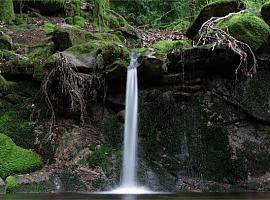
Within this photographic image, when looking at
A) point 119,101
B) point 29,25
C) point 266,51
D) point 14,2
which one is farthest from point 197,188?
point 14,2

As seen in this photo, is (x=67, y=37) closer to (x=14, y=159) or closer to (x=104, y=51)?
(x=104, y=51)

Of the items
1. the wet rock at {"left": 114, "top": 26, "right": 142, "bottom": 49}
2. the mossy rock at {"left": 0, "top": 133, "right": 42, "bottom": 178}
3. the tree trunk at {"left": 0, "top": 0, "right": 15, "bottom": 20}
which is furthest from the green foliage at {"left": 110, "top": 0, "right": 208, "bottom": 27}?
the mossy rock at {"left": 0, "top": 133, "right": 42, "bottom": 178}

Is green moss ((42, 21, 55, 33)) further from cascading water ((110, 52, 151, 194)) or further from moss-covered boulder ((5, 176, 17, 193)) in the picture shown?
moss-covered boulder ((5, 176, 17, 193))

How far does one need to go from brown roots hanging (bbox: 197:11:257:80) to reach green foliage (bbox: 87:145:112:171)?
3355 mm

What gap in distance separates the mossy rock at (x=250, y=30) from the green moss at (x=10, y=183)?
570 cm

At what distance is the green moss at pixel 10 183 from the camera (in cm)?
830

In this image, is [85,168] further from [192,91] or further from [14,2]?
[14,2]

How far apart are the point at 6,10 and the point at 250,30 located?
944 centimetres

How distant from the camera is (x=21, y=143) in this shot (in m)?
9.80

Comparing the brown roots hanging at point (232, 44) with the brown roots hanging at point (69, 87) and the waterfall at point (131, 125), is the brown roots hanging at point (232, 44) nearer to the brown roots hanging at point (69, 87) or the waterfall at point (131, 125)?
the waterfall at point (131, 125)

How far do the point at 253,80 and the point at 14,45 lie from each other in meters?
7.17

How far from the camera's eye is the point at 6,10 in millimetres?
15609

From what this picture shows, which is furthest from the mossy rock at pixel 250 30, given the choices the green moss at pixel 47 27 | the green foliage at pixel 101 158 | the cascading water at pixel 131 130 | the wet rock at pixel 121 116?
the green moss at pixel 47 27

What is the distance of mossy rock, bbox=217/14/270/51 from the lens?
9.80 m
